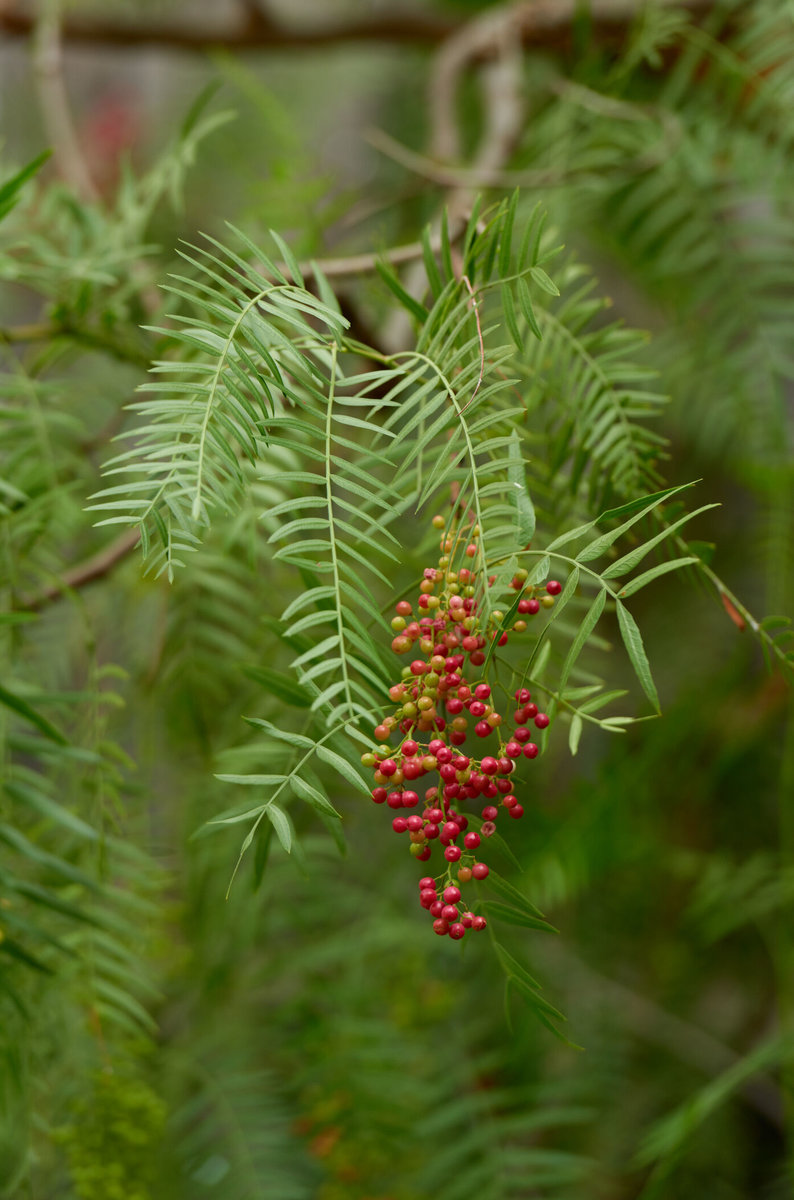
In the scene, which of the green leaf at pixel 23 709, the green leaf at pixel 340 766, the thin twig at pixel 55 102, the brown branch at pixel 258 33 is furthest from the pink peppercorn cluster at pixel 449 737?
the brown branch at pixel 258 33

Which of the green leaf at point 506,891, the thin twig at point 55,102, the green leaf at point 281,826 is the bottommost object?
the green leaf at point 506,891

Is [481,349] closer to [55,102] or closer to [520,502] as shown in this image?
[520,502]

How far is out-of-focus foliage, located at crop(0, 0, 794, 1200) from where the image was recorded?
26cm

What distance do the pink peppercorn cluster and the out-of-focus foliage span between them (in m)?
0.01

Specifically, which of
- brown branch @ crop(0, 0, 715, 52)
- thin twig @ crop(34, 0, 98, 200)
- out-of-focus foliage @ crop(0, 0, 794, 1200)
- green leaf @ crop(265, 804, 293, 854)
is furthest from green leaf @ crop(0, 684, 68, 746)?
brown branch @ crop(0, 0, 715, 52)

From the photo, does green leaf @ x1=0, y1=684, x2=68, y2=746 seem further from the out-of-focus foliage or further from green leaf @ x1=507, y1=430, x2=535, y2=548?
green leaf @ x1=507, y1=430, x2=535, y2=548

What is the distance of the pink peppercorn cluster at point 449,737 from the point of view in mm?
204

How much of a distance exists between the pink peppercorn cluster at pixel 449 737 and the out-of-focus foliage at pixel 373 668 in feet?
0.05

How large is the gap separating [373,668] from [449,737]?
39 millimetres

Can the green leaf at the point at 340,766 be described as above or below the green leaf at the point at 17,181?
below

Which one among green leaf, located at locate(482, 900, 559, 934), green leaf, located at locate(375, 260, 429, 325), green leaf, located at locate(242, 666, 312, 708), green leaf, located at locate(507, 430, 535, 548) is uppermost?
green leaf, located at locate(375, 260, 429, 325)

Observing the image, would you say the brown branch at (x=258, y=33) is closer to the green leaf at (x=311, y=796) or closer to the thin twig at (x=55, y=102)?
the thin twig at (x=55, y=102)

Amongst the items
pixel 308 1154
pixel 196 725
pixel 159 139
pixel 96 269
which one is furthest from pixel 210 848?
pixel 159 139

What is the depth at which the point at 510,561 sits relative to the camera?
0.21 m
